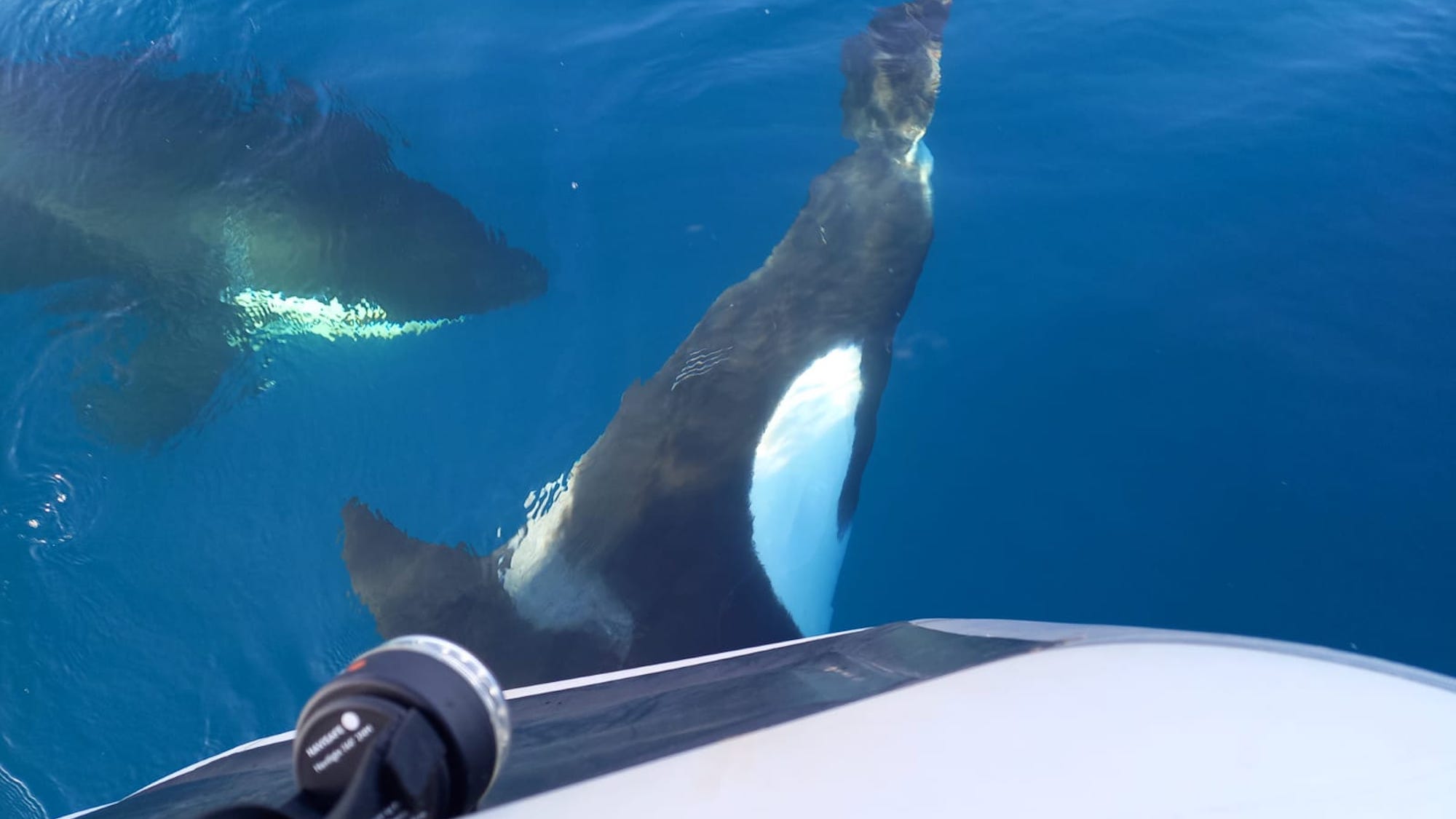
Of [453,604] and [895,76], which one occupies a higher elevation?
[895,76]

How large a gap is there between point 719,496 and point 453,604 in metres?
1.40

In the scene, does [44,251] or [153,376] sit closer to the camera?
[153,376]

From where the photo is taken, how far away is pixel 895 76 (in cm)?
703

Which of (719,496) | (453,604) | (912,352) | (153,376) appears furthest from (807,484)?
(153,376)

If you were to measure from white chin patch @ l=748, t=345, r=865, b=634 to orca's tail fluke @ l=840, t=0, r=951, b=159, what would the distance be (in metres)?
1.85

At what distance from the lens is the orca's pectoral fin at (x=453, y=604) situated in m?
Result: 4.31

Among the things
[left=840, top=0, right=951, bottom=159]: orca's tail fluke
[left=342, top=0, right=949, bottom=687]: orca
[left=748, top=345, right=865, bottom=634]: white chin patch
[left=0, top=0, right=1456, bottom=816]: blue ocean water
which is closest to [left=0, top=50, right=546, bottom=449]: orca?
[left=0, top=0, right=1456, bottom=816]: blue ocean water

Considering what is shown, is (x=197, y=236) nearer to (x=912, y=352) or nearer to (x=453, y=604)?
(x=453, y=604)

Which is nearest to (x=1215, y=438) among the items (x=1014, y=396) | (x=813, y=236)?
(x=1014, y=396)

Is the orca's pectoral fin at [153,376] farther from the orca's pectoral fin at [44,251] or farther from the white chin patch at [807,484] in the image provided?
the white chin patch at [807,484]

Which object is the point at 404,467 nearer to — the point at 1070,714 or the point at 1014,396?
the point at 1014,396

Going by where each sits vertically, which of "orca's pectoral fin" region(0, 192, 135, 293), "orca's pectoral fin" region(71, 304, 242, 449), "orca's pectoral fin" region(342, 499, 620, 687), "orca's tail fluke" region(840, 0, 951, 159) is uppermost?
"orca's tail fluke" region(840, 0, 951, 159)

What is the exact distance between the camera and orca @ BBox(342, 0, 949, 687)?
14.7ft

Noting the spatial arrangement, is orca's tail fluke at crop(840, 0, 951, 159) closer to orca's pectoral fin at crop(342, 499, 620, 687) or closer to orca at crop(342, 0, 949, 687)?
orca at crop(342, 0, 949, 687)
